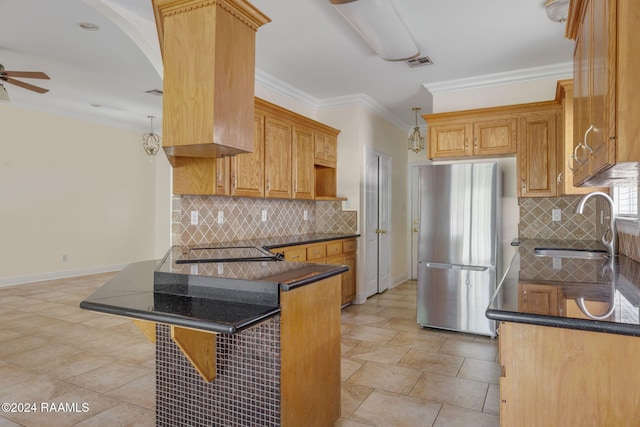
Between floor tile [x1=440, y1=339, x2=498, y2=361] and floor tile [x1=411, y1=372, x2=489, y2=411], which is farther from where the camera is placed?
floor tile [x1=440, y1=339, x2=498, y2=361]

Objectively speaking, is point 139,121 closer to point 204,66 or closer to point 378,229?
point 378,229

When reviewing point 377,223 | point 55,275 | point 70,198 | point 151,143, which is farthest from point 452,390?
point 70,198

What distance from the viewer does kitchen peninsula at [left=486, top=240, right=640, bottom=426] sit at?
1120mm

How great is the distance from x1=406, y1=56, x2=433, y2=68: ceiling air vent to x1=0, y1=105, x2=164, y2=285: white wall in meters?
5.76

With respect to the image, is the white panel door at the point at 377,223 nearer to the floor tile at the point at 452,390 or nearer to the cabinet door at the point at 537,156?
the cabinet door at the point at 537,156

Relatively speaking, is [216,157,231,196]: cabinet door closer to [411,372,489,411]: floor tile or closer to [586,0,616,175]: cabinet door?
[411,372,489,411]: floor tile

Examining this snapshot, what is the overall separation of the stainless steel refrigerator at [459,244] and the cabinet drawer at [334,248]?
41.2 inches

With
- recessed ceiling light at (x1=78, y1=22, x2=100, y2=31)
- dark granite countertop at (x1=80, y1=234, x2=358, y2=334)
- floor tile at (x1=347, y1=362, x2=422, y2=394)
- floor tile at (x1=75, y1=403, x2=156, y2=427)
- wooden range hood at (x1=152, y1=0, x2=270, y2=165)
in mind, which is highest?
recessed ceiling light at (x1=78, y1=22, x2=100, y2=31)

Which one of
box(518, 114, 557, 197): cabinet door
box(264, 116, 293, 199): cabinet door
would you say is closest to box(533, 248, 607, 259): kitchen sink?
box(518, 114, 557, 197): cabinet door

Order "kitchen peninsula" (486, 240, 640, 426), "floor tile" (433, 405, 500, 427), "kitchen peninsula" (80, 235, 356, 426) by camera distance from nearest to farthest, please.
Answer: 1. "kitchen peninsula" (486, 240, 640, 426)
2. "kitchen peninsula" (80, 235, 356, 426)
3. "floor tile" (433, 405, 500, 427)

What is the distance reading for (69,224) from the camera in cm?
690

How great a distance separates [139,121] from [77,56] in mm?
3302

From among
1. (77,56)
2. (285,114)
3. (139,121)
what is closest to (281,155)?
(285,114)

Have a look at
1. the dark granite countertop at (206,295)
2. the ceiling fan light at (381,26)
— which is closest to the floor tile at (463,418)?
the dark granite countertop at (206,295)
